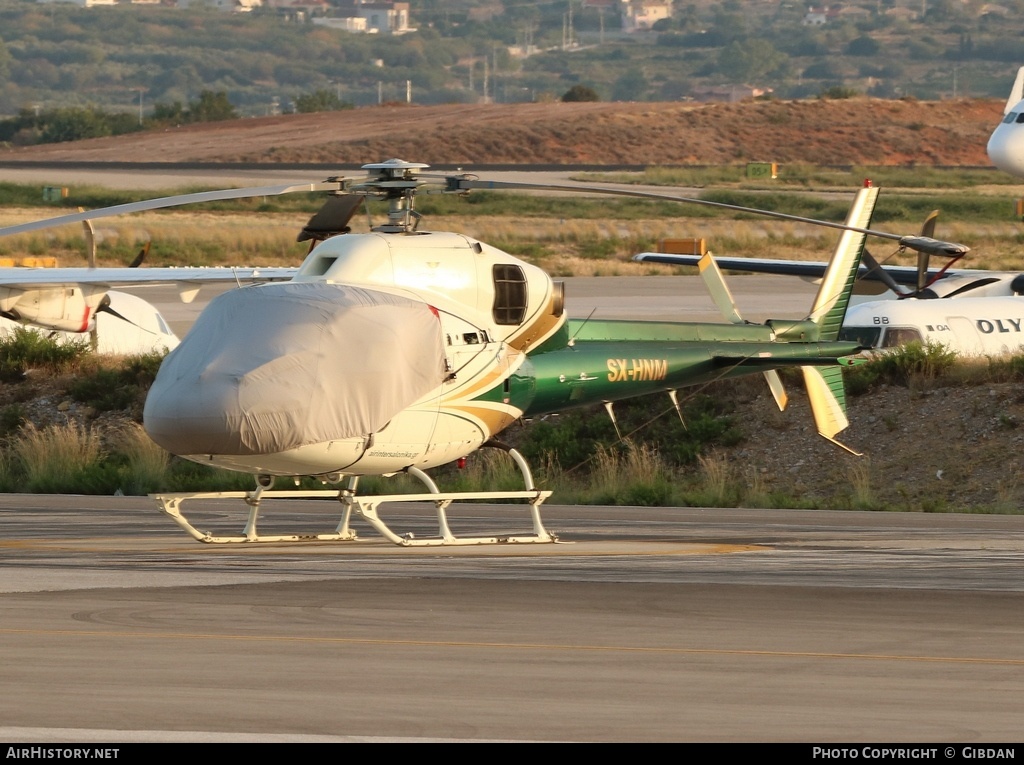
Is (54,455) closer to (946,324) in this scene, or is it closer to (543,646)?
(946,324)

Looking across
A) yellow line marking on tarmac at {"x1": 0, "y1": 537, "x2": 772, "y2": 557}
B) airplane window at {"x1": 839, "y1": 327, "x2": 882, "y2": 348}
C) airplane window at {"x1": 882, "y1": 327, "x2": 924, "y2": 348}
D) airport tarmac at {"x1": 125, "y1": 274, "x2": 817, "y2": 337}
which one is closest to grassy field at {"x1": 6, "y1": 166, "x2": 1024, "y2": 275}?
airport tarmac at {"x1": 125, "y1": 274, "x2": 817, "y2": 337}

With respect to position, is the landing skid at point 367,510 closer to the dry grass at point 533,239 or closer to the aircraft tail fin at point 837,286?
the aircraft tail fin at point 837,286

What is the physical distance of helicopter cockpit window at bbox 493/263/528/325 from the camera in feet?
47.2

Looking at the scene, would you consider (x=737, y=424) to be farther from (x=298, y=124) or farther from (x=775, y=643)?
(x=298, y=124)

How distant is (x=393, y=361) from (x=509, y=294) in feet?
5.97

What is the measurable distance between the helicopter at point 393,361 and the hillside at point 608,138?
103 m

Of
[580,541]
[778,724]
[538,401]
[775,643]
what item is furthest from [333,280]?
[778,724]

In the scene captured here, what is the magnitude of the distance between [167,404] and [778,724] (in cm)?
565

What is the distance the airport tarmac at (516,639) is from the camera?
7.99 meters

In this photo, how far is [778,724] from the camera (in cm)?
792

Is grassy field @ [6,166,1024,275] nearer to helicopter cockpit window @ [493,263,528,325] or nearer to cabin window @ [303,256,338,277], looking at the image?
helicopter cockpit window @ [493,263,528,325]

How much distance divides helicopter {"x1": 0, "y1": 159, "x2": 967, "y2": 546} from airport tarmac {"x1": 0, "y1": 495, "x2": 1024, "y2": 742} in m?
0.84

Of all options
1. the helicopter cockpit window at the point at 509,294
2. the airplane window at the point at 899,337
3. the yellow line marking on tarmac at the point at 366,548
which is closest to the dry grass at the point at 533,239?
the airplane window at the point at 899,337

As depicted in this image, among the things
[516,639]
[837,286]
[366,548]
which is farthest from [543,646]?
[837,286]
